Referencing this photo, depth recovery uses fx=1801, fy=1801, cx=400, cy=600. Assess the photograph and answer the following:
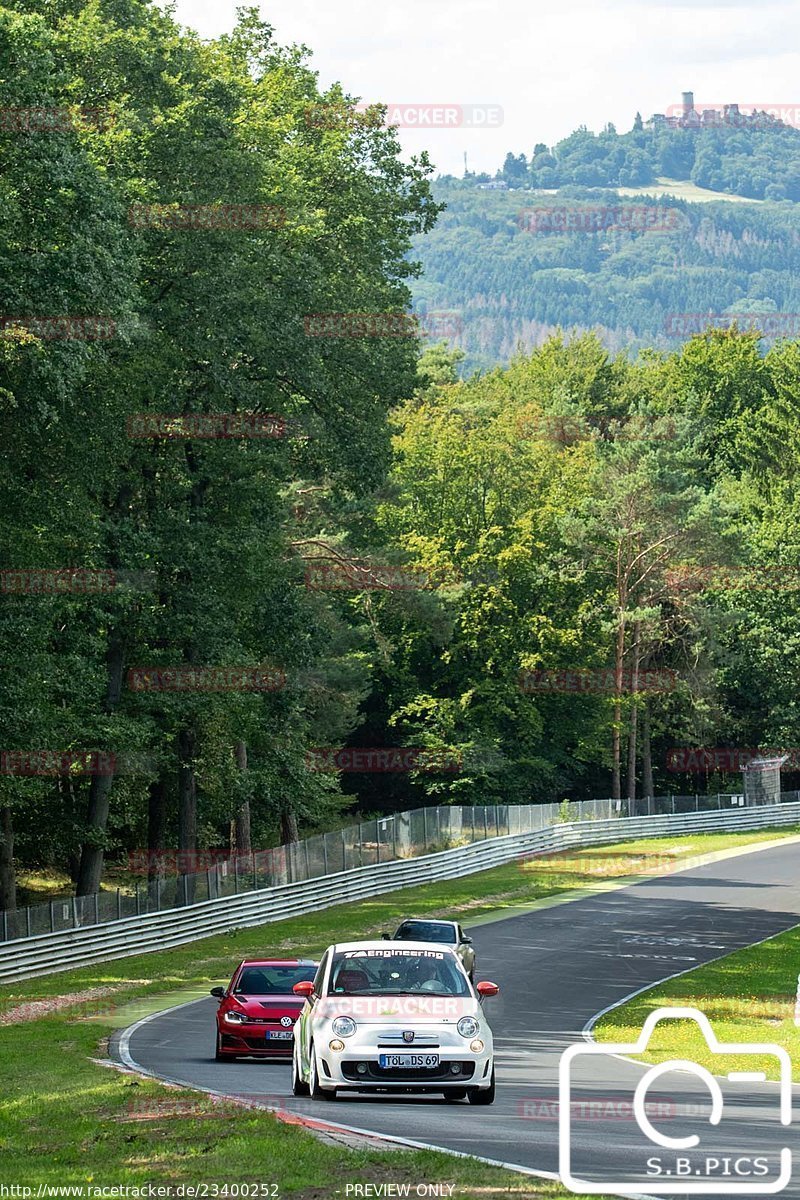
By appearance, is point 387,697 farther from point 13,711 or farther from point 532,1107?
point 532,1107

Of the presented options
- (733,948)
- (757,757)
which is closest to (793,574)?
(757,757)

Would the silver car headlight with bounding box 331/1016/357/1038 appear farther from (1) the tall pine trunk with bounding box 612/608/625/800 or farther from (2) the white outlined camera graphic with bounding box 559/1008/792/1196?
(1) the tall pine trunk with bounding box 612/608/625/800

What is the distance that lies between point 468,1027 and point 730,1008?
14248 millimetres

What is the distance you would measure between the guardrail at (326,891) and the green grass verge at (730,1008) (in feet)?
41.9

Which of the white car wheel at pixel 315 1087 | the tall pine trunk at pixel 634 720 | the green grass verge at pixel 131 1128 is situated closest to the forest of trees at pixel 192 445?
the green grass verge at pixel 131 1128

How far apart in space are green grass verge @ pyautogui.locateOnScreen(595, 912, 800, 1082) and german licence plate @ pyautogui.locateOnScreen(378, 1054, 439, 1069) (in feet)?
20.5

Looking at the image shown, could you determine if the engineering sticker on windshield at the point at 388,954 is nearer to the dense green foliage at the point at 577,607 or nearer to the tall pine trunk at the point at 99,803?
the tall pine trunk at the point at 99,803

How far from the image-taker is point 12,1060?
22391 mm

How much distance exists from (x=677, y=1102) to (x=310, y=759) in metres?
45.0

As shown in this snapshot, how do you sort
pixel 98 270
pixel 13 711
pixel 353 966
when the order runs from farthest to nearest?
1. pixel 13 711
2. pixel 98 270
3. pixel 353 966

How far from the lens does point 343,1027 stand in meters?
15.6

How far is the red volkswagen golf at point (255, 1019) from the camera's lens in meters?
22.1

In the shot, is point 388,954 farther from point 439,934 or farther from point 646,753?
point 646,753

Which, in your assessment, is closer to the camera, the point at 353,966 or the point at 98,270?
the point at 353,966
